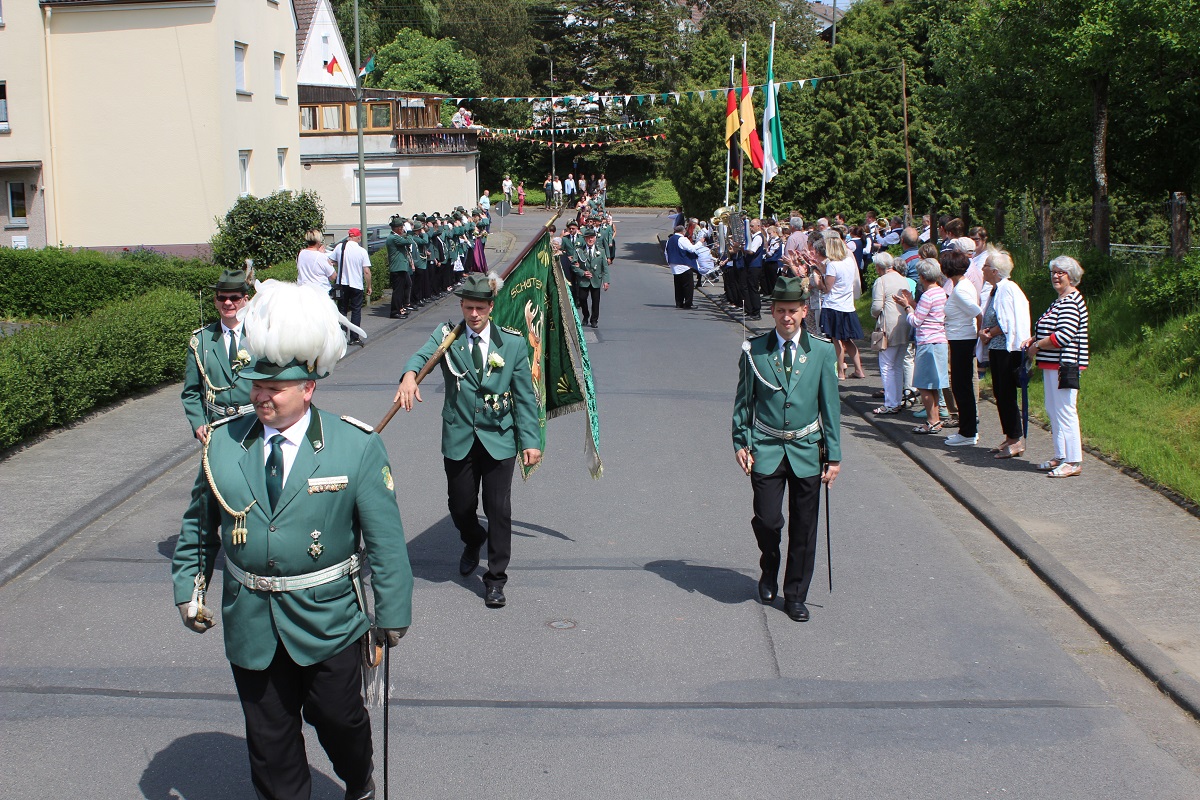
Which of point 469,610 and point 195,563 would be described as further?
point 469,610

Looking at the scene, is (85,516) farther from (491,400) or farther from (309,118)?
(309,118)

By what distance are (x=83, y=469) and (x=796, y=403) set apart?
669cm

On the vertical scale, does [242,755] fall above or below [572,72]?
below

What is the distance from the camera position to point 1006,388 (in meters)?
10.7

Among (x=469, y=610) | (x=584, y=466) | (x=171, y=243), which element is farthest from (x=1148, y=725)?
(x=171, y=243)

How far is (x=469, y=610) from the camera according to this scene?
6891 mm

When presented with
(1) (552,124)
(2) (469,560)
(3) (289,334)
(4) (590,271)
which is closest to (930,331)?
(2) (469,560)

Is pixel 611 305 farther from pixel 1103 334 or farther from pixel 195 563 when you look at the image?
pixel 195 563

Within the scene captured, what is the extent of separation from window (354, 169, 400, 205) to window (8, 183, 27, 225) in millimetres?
18984

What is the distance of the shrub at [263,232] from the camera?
2639 cm

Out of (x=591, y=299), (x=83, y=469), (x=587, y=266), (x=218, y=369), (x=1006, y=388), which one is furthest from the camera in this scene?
(x=591, y=299)

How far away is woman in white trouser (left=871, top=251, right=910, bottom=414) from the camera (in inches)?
513

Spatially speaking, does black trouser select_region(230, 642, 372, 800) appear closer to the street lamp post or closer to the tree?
the street lamp post

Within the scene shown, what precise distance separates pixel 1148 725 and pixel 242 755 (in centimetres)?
402
